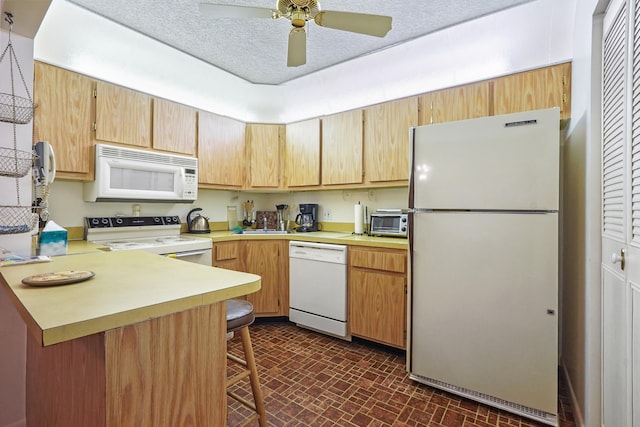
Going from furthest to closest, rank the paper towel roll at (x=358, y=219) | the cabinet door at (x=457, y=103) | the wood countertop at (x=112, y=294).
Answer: the paper towel roll at (x=358, y=219) → the cabinet door at (x=457, y=103) → the wood countertop at (x=112, y=294)

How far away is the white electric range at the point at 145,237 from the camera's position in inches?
93.1

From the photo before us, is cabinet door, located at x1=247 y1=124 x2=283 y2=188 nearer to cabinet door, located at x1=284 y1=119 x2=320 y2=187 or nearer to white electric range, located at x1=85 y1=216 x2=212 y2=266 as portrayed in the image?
cabinet door, located at x1=284 y1=119 x2=320 y2=187

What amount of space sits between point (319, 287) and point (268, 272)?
569 millimetres

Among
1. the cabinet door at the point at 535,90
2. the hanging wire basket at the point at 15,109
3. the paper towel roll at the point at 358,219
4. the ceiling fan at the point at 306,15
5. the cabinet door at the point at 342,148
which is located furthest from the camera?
the paper towel roll at the point at 358,219

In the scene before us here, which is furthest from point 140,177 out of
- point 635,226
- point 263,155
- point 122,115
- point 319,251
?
point 635,226

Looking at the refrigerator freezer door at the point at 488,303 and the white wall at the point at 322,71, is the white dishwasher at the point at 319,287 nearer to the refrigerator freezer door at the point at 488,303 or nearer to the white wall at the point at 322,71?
the refrigerator freezer door at the point at 488,303

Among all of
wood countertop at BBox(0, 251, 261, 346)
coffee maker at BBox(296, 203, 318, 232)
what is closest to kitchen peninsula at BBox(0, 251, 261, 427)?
wood countertop at BBox(0, 251, 261, 346)

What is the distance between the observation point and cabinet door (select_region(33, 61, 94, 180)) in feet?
6.70

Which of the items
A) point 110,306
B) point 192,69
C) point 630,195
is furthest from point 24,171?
point 630,195

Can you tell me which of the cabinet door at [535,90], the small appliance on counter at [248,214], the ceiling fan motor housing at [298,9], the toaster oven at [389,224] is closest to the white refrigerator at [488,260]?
the cabinet door at [535,90]

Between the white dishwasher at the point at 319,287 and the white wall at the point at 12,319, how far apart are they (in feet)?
6.23

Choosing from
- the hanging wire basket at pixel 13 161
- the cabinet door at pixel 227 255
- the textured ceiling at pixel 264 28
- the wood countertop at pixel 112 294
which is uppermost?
the textured ceiling at pixel 264 28

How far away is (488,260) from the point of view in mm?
1771

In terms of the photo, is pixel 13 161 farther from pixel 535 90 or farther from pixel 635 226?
pixel 535 90
